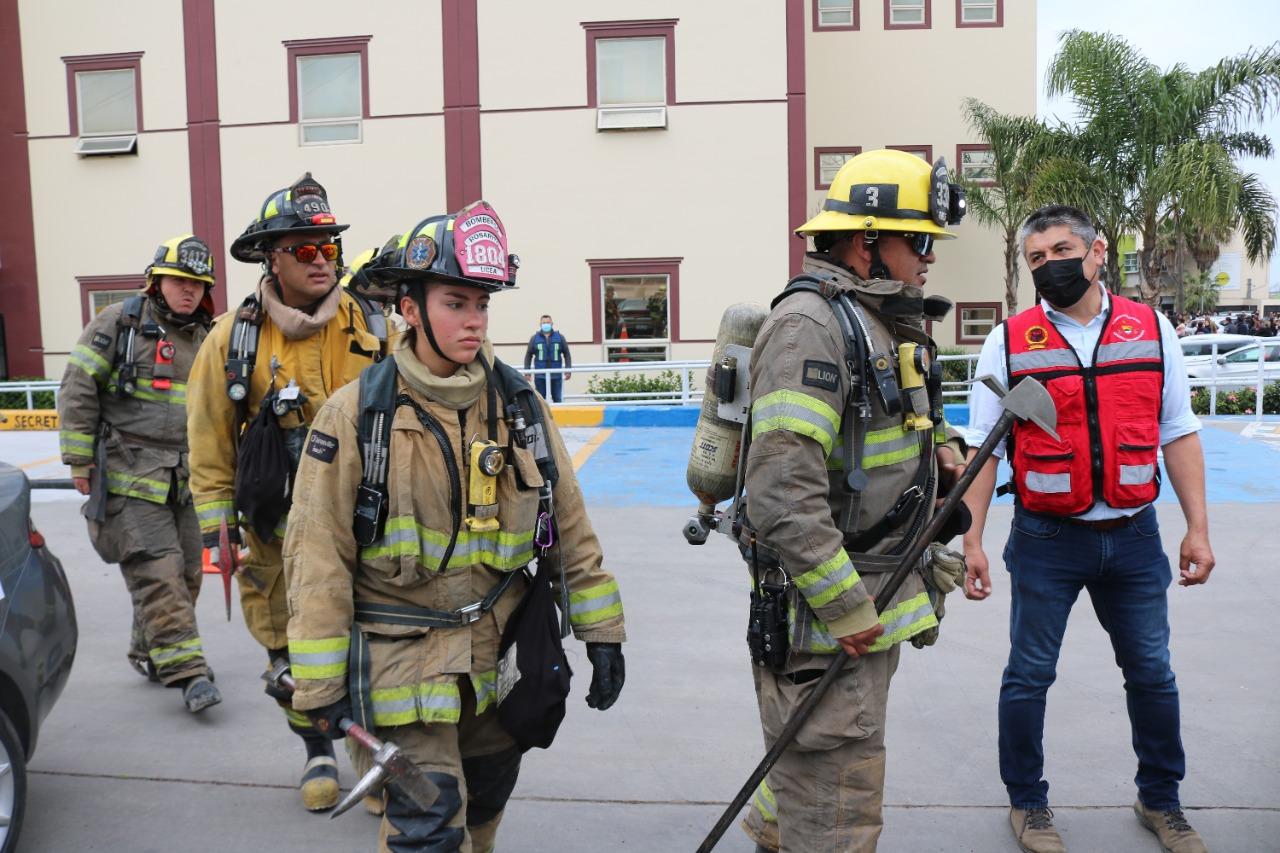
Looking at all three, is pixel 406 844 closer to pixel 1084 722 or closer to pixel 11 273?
pixel 1084 722

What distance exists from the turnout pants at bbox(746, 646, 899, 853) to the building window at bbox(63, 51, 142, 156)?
1995cm

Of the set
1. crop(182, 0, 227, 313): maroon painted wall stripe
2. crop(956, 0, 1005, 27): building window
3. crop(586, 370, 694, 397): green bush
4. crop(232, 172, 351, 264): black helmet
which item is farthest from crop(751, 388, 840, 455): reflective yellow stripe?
crop(956, 0, 1005, 27): building window

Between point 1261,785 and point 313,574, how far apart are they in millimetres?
3515

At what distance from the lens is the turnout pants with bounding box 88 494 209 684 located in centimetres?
509

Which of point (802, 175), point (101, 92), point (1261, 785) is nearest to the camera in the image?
point (1261, 785)

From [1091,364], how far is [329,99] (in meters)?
17.9

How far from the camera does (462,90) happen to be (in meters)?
18.8

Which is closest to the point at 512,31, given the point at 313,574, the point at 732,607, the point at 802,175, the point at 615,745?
the point at 802,175

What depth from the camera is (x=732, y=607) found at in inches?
264

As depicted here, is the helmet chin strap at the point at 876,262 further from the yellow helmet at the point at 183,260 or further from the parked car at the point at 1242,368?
the parked car at the point at 1242,368

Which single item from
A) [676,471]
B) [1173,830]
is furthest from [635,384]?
[1173,830]

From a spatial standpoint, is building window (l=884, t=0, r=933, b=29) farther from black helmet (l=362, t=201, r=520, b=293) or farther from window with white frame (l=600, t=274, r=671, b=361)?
black helmet (l=362, t=201, r=520, b=293)

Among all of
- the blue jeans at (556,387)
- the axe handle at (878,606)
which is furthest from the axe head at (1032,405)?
the blue jeans at (556,387)

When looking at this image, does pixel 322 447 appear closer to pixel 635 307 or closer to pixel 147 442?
pixel 147 442
